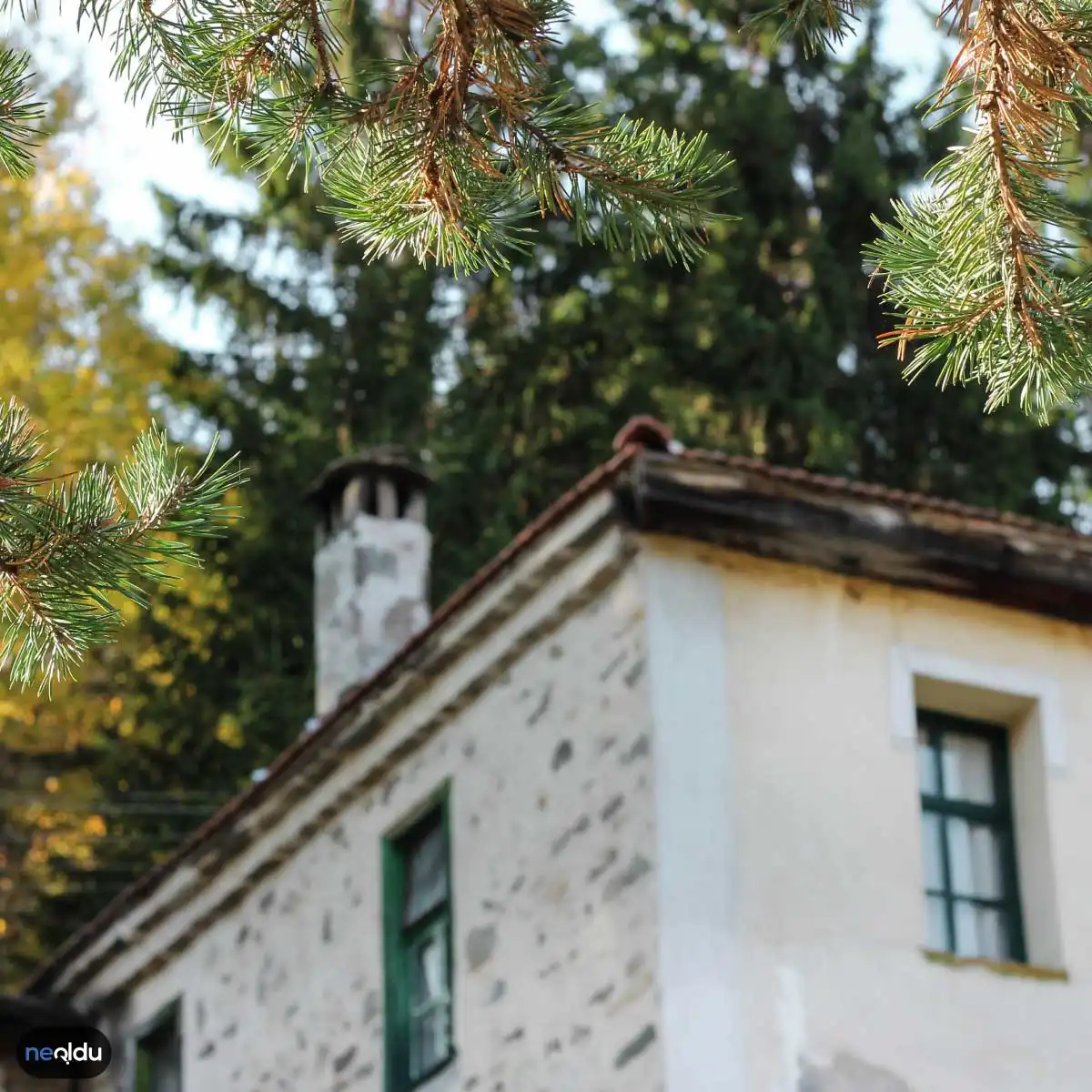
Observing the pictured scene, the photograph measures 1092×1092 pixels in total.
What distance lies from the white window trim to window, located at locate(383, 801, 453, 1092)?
234cm

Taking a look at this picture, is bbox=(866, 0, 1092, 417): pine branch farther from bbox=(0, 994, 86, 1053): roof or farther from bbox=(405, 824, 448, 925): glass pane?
bbox=(0, 994, 86, 1053): roof

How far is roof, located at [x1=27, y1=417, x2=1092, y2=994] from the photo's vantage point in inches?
367

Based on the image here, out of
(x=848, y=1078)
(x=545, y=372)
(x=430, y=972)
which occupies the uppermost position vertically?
(x=545, y=372)

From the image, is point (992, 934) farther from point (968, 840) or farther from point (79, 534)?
point (79, 534)

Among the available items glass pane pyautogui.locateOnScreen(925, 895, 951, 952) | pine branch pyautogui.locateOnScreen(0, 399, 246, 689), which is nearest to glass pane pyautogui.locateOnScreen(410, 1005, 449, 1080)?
glass pane pyautogui.locateOnScreen(925, 895, 951, 952)

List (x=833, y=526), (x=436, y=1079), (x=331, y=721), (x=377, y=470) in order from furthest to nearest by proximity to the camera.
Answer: (x=377, y=470), (x=331, y=721), (x=436, y=1079), (x=833, y=526)

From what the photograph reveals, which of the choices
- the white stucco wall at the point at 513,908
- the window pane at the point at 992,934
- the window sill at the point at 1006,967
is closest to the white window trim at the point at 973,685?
the window pane at the point at 992,934

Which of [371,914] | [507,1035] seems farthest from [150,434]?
[371,914]

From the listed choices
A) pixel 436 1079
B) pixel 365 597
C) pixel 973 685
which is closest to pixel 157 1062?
pixel 365 597

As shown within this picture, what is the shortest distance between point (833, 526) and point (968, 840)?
1.54 metres

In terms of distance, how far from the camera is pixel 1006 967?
9.26m

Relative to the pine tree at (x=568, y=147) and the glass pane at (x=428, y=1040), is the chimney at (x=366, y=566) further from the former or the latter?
the pine tree at (x=568, y=147)

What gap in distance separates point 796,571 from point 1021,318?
17.2 feet

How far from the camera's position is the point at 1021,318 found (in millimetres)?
4508
